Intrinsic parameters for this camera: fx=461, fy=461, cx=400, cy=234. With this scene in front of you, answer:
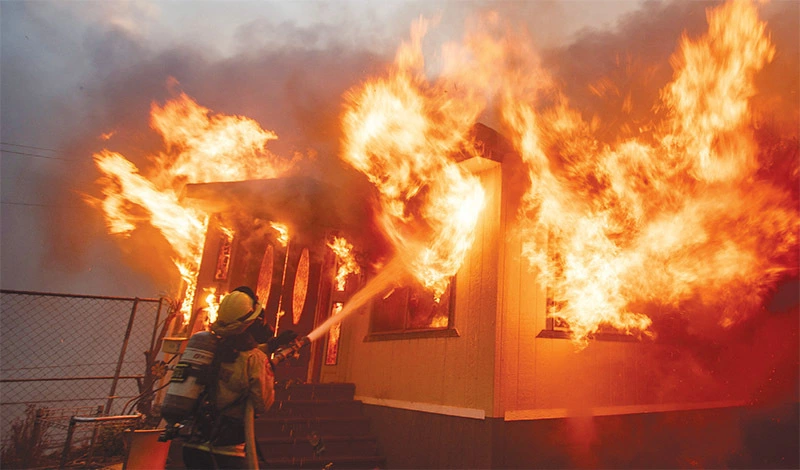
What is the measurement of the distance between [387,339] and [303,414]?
1.81 meters

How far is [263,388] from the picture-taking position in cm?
403

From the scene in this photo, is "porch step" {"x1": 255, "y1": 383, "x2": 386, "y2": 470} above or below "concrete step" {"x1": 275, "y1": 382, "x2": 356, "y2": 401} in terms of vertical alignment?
below

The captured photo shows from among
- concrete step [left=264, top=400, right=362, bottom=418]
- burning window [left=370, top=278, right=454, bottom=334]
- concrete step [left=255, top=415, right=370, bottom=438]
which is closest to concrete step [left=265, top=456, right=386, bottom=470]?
concrete step [left=255, top=415, right=370, bottom=438]

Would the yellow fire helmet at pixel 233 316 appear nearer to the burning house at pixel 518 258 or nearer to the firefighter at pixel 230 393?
the firefighter at pixel 230 393

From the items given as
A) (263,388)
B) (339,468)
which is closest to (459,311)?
(339,468)

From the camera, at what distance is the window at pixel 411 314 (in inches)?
279

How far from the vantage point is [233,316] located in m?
4.01

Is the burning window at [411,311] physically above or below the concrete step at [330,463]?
above

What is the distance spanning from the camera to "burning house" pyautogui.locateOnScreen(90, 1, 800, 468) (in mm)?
6617

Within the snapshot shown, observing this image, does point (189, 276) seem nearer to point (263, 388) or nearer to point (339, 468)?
point (339, 468)

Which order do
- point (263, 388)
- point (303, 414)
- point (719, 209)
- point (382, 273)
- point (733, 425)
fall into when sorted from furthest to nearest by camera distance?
point (733, 425) < point (382, 273) < point (719, 209) < point (303, 414) < point (263, 388)

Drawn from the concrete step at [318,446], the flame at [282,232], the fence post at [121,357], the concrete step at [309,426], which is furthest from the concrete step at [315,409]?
the flame at [282,232]

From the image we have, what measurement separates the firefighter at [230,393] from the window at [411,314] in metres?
3.42

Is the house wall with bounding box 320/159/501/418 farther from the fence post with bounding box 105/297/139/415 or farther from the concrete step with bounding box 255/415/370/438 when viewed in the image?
the fence post with bounding box 105/297/139/415
